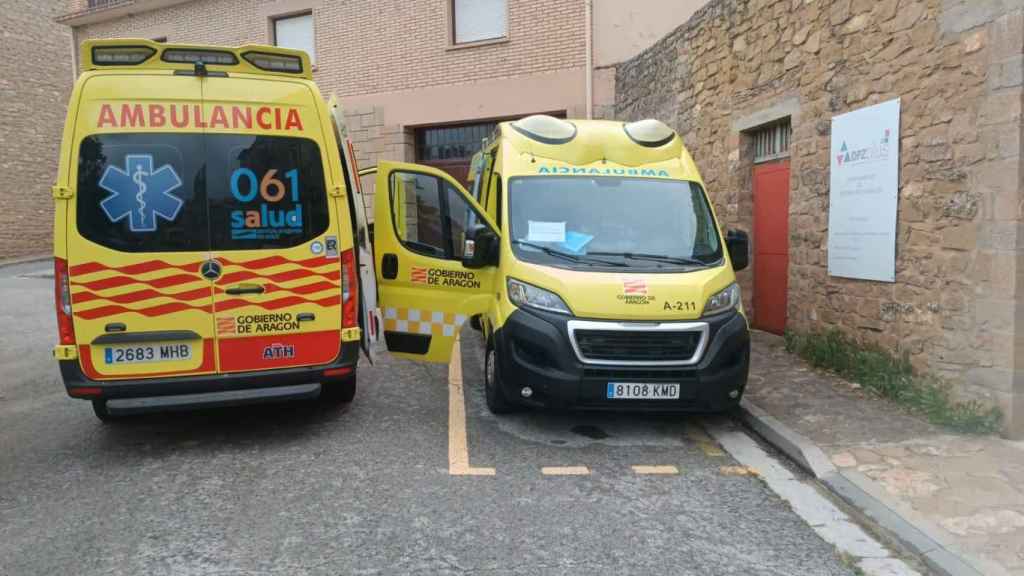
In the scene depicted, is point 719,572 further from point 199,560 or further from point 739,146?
point 739,146

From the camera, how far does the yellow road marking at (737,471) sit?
4.59 meters

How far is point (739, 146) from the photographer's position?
340 inches

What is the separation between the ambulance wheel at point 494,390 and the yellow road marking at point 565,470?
880 millimetres

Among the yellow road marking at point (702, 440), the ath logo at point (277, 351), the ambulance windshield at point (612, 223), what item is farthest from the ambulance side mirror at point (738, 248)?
the ath logo at point (277, 351)

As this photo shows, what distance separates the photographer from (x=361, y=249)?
17.8 feet

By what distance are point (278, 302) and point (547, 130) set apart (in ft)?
9.03

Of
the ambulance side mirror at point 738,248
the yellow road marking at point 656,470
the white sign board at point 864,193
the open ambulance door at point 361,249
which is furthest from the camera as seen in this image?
the white sign board at point 864,193

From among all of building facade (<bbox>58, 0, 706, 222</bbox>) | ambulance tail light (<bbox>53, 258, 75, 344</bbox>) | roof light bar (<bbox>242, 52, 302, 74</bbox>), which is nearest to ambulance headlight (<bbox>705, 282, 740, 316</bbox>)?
roof light bar (<bbox>242, 52, 302, 74</bbox>)

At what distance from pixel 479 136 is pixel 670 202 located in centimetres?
910

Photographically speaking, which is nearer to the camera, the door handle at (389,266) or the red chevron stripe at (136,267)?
the red chevron stripe at (136,267)

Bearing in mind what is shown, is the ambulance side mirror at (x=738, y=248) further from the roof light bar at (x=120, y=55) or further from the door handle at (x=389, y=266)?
the roof light bar at (x=120, y=55)

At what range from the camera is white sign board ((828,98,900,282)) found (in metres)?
5.96

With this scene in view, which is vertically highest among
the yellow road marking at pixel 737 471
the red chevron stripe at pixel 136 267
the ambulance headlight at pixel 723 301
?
the red chevron stripe at pixel 136 267

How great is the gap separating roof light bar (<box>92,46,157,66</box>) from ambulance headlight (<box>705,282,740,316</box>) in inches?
163
